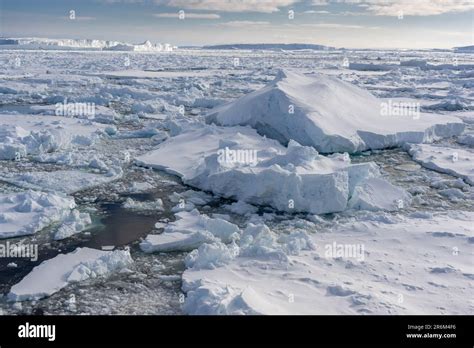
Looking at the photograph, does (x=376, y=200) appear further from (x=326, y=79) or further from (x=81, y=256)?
(x=326, y=79)

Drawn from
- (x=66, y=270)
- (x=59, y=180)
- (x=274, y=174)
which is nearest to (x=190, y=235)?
(x=66, y=270)

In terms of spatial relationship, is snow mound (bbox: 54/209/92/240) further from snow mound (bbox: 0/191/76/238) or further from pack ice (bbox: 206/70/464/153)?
pack ice (bbox: 206/70/464/153)

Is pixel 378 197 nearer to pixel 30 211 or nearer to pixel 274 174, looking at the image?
pixel 274 174

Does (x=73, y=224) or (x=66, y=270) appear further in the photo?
(x=73, y=224)

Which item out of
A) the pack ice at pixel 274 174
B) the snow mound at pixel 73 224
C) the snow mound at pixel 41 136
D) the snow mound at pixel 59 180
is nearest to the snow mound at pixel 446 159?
the pack ice at pixel 274 174

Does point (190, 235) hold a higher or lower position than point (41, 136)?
lower

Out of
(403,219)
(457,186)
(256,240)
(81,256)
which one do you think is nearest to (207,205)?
(256,240)

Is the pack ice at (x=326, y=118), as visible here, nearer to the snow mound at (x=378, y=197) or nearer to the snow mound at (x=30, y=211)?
the snow mound at (x=378, y=197)
